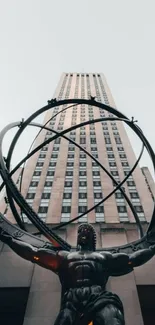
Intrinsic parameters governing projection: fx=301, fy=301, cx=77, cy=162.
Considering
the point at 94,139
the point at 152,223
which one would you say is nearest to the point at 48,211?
the point at 94,139

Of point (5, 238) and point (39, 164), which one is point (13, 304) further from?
point (39, 164)

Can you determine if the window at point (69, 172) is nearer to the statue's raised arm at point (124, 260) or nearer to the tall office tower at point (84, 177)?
the tall office tower at point (84, 177)

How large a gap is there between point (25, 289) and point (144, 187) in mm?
28586

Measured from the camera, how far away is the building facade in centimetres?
859

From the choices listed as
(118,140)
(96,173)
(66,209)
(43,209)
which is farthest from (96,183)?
(118,140)

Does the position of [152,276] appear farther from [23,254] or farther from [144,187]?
[144,187]

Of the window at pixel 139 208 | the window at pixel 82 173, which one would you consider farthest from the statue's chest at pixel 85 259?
the window at pixel 82 173

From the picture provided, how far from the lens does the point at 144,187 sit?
35.8 meters

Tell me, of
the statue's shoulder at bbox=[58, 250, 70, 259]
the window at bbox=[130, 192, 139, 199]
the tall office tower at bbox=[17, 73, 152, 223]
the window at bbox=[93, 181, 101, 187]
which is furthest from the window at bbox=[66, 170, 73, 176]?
the statue's shoulder at bbox=[58, 250, 70, 259]

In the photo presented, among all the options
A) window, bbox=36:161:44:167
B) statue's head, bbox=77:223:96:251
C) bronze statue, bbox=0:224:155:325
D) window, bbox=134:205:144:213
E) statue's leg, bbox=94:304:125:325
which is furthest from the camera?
window, bbox=36:161:44:167

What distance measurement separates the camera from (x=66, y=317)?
5117 millimetres

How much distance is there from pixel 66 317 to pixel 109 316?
0.77 m

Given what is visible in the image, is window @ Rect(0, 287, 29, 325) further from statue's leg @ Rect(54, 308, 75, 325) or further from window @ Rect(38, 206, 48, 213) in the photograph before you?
window @ Rect(38, 206, 48, 213)

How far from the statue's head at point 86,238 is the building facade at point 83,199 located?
2.60 m
